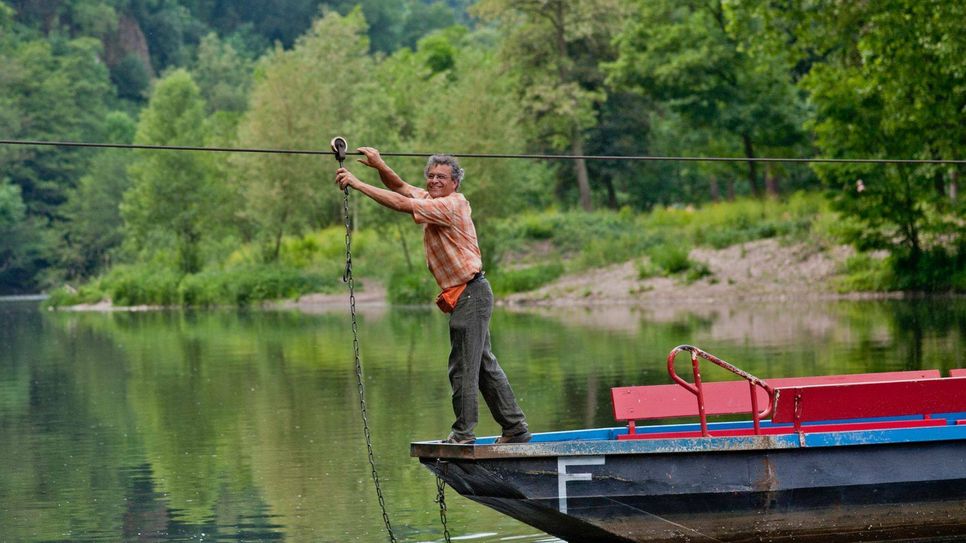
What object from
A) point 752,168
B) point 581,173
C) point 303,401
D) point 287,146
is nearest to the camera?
point 303,401

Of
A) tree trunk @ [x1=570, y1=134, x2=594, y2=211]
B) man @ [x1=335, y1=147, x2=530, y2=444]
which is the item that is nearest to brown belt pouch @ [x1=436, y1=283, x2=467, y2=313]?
man @ [x1=335, y1=147, x2=530, y2=444]

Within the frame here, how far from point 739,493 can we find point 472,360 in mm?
1951

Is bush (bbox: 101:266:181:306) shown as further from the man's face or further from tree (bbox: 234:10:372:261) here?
the man's face

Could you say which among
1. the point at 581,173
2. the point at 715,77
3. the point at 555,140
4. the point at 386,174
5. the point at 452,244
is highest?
the point at 715,77

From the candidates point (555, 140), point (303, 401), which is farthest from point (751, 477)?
point (555, 140)

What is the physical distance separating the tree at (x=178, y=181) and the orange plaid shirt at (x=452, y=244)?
6106 cm

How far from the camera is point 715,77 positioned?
187 ft

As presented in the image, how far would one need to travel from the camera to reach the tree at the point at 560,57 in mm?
64562

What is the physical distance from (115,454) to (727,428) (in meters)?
7.55

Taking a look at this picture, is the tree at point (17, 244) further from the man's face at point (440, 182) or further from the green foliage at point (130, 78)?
the man's face at point (440, 182)

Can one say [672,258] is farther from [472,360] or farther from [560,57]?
[472,360]

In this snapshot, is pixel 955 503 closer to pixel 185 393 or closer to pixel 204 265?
pixel 185 393

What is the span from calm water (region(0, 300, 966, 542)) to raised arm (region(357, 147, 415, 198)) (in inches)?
104

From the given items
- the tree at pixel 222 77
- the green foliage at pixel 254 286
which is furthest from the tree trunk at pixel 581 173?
the tree at pixel 222 77
